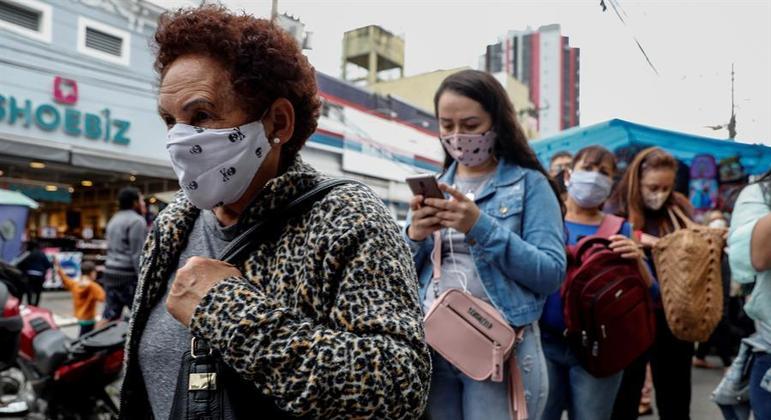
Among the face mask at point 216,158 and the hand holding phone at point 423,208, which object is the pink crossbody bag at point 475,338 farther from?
the face mask at point 216,158

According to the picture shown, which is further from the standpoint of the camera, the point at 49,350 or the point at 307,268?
A: the point at 49,350

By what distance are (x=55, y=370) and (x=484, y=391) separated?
2.83m

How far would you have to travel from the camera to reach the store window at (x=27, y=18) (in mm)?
13023

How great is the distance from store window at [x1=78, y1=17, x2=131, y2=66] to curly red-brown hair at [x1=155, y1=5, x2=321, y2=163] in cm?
1516

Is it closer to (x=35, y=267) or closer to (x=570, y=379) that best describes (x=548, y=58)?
(x=570, y=379)

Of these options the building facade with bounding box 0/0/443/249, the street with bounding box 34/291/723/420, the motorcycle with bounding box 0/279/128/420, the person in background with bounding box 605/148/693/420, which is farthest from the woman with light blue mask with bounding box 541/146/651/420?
the building facade with bounding box 0/0/443/249

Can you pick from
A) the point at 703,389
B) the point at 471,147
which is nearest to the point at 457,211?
the point at 471,147

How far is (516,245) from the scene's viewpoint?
2074 mm

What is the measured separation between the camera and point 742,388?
7.20 ft

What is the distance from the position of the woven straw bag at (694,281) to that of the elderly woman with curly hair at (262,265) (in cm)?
230

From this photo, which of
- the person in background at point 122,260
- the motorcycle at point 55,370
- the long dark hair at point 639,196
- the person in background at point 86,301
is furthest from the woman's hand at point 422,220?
the person in background at point 86,301

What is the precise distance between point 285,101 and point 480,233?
3.26ft

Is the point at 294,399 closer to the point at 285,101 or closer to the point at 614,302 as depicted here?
the point at 285,101

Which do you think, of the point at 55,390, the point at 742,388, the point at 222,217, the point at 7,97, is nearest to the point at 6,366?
the point at 55,390
